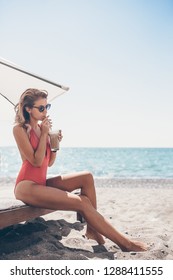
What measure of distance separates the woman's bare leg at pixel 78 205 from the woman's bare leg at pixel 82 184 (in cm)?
26

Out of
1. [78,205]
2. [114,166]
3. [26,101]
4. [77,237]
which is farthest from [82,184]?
[114,166]

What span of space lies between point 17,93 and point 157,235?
9.33ft

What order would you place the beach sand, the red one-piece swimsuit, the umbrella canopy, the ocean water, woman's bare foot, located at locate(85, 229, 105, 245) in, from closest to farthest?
the beach sand → the red one-piece swimsuit → woman's bare foot, located at locate(85, 229, 105, 245) → the umbrella canopy → the ocean water

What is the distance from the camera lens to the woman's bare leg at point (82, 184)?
3.48m

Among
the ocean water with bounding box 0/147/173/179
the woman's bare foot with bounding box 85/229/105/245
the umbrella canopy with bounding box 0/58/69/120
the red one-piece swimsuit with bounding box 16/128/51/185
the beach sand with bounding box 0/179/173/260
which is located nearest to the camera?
the beach sand with bounding box 0/179/173/260

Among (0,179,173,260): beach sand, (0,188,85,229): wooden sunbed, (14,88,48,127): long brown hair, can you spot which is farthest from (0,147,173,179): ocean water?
(14,88,48,127): long brown hair

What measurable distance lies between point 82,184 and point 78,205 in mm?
399

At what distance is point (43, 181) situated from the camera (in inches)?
133

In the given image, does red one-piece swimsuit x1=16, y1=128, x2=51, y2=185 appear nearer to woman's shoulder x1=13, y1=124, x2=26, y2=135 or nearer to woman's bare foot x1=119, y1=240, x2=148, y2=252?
woman's shoulder x1=13, y1=124, x2=26, y2=135

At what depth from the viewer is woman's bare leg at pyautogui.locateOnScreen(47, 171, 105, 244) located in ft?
11.4
